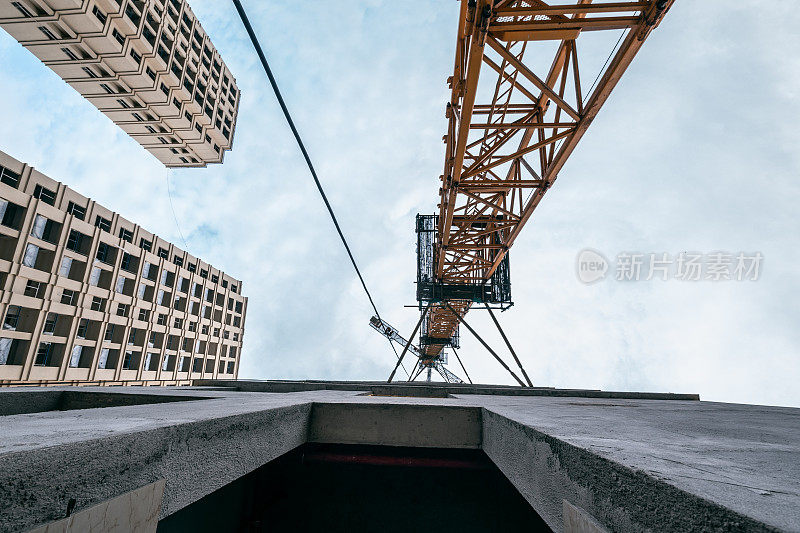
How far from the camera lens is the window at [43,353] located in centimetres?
2602

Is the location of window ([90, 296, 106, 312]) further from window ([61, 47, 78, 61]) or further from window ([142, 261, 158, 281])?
window ([61, 47, 78, 61])

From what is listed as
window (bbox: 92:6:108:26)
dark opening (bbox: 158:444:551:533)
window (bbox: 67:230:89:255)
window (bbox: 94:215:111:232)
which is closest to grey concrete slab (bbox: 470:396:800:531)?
dark opening (bbox: 158:444:551:533)

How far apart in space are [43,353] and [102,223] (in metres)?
11.4

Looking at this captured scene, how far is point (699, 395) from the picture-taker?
934 cm

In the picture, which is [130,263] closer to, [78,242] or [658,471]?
[78,242]

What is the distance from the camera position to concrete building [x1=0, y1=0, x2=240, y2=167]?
29359 mm

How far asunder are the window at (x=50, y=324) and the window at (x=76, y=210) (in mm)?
7885

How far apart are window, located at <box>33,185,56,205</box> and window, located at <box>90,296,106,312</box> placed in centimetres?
817

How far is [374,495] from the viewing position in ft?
16.6

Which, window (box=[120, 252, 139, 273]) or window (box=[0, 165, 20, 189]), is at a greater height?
window (box=[0, 165, 20, 189])

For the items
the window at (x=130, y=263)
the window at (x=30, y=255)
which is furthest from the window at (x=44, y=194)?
the window at (x=130, y=263)

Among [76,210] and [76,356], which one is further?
[76,210]

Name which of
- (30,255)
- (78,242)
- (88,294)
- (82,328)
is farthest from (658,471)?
(82,328)

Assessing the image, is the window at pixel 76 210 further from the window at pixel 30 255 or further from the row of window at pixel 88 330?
the row of window at pixel 88 330
